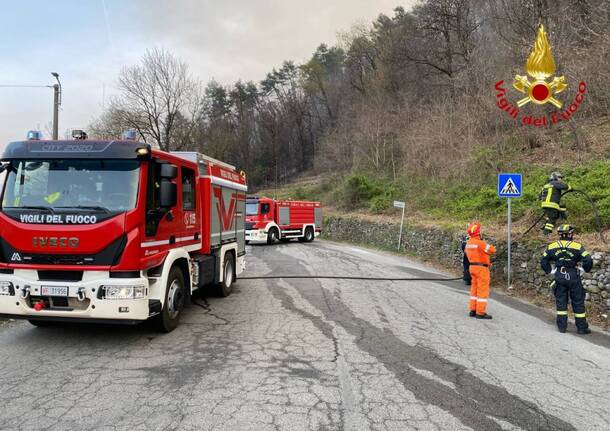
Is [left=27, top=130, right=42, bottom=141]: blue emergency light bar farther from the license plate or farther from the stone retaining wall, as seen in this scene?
the stone retaining wall

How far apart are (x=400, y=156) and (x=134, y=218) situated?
29833 mm

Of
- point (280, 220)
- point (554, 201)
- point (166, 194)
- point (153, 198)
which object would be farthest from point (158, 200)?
point (280, 220)

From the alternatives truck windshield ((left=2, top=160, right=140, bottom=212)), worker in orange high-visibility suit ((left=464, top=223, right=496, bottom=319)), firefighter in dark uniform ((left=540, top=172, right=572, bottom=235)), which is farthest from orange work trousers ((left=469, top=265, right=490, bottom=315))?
truck windshield ((left=2, top=160, right=140, bottom=212))

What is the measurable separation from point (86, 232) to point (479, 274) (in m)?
6.36

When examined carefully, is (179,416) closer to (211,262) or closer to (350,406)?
(350,406)

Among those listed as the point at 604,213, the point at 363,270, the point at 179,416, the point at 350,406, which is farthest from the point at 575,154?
the point at 179,416

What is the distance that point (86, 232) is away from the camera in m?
5.48

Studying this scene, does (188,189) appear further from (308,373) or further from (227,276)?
(308,373)

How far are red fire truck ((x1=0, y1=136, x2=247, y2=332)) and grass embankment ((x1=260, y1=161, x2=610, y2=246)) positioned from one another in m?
10.2

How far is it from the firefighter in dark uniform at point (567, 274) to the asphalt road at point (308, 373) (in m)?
0.37

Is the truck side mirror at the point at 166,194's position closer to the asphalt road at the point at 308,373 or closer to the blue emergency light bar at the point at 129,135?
the blue emergency light bar at the point at 129,135

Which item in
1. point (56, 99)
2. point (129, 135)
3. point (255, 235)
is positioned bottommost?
point (255, 235)

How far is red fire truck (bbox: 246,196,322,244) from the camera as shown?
23922 mm

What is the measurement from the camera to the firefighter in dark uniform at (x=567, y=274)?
7.11m
